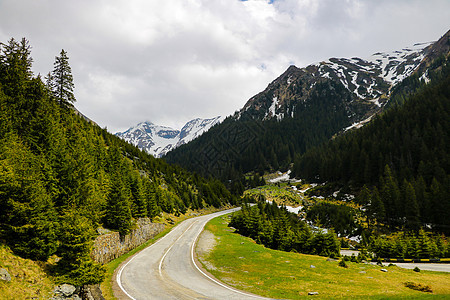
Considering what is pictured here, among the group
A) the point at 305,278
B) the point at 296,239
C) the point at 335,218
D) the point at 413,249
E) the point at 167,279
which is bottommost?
the point at 413,249

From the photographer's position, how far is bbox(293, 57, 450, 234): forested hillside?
59.0 m

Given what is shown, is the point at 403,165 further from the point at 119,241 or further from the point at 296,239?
the point at 119,241

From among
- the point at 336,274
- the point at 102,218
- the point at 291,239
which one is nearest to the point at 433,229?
the point at 291,239

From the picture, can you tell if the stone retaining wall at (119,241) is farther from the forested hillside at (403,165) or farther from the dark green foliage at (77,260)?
the forested hillside at (403,165)

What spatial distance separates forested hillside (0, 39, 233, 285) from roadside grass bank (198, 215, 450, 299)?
1182cm

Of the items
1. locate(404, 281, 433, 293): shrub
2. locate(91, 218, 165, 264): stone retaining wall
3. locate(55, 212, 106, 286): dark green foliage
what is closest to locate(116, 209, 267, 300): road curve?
locate(91, 218, 165, 264): stone retaining wall

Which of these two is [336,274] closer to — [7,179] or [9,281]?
[9,281]

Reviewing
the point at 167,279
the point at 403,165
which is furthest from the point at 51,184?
the point at 403,165

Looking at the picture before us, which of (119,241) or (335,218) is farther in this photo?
(335,218)

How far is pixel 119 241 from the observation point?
89.6ft

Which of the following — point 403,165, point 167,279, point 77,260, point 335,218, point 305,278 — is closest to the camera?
point 77,260

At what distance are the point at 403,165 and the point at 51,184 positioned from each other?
11298 centimetres

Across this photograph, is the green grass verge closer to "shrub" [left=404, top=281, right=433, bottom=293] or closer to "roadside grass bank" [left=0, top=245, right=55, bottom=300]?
"roadside grass bank" [left=0, top=245, right=55, bottom=300]

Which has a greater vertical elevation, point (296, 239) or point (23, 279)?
point (23, 279)
